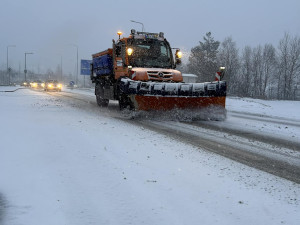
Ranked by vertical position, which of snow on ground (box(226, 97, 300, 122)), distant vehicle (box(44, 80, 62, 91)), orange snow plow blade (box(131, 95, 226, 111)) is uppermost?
distant vehicle (box(44, 80, 62, 91))

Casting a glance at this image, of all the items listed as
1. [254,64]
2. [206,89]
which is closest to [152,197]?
[206,89]

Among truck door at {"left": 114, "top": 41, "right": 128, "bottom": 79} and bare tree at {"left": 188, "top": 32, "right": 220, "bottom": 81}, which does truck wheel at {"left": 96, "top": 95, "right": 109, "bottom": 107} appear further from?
bare tree at {"left": 188, "top": 32, "right": 220, "bottom": 81}

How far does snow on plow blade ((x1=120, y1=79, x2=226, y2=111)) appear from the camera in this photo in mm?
9461

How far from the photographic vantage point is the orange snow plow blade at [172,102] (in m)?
9.73

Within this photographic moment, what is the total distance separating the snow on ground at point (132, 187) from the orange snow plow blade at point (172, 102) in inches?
163

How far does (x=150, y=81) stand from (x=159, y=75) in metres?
0.53

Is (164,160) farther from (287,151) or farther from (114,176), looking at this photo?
(287,151)

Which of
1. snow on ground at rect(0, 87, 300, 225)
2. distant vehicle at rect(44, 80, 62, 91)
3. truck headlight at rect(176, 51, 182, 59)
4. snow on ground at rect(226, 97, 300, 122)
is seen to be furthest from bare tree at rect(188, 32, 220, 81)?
snow on ground at rect(0, 87, 300, 225)

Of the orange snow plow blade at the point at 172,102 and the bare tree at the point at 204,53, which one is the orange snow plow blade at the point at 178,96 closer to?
→ the orange snow plow blade at the point at 172,102

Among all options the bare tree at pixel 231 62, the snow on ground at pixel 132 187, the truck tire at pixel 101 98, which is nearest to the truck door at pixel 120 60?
the truck tire at pixel 101 98

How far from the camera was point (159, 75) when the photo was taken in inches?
408

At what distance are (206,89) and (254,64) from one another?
61984mm

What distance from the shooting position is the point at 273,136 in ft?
23.7

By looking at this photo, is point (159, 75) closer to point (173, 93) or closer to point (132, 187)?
point (173, 93)
